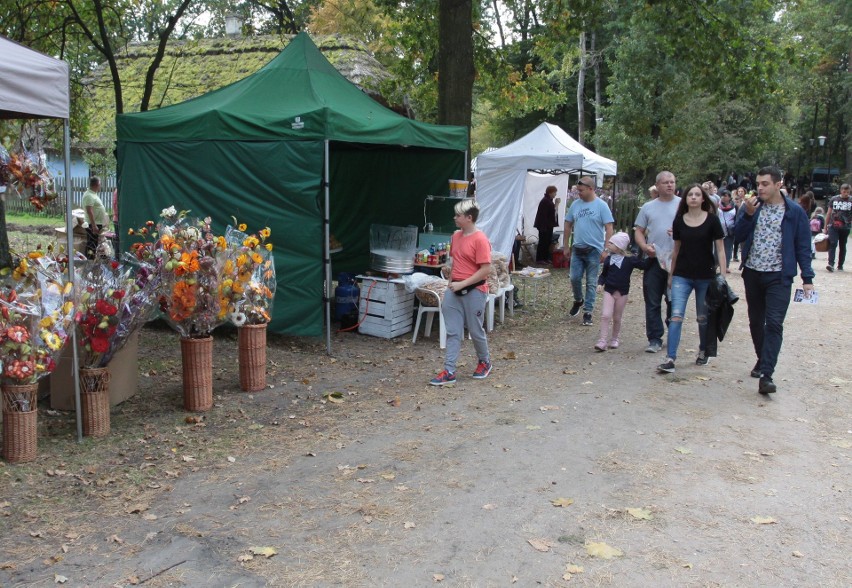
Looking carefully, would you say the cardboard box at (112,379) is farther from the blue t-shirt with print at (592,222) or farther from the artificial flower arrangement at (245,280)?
the blue t-shirt with print at (592,222)

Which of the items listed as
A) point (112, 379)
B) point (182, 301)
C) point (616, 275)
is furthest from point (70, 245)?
point (616, 275)

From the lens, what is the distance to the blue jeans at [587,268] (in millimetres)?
9555

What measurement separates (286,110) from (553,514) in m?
5.30

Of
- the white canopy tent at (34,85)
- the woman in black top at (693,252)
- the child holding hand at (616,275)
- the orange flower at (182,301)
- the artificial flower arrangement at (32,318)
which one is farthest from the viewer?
the child holding hand at (616,275)

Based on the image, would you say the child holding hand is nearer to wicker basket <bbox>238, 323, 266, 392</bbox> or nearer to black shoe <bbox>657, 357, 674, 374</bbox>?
black shoe <bbox>657, 357, 674, 374</bbox>

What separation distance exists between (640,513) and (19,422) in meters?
3.80

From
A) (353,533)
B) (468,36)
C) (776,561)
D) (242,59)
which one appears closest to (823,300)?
(468,36)

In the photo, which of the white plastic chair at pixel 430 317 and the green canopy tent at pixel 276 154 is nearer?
the green canopy tent at pixel 276 154

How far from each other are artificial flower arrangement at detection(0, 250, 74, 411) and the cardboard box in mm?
779

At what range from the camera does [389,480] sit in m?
4.69

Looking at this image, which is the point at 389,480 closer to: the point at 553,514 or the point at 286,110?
the point at 553,514

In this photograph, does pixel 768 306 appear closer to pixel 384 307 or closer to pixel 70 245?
pixel 384 307

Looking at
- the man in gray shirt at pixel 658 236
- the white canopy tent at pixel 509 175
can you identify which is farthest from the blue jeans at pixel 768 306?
the white canopy tent at pixel 509 175

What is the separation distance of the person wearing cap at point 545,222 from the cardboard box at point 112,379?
11036 mm
